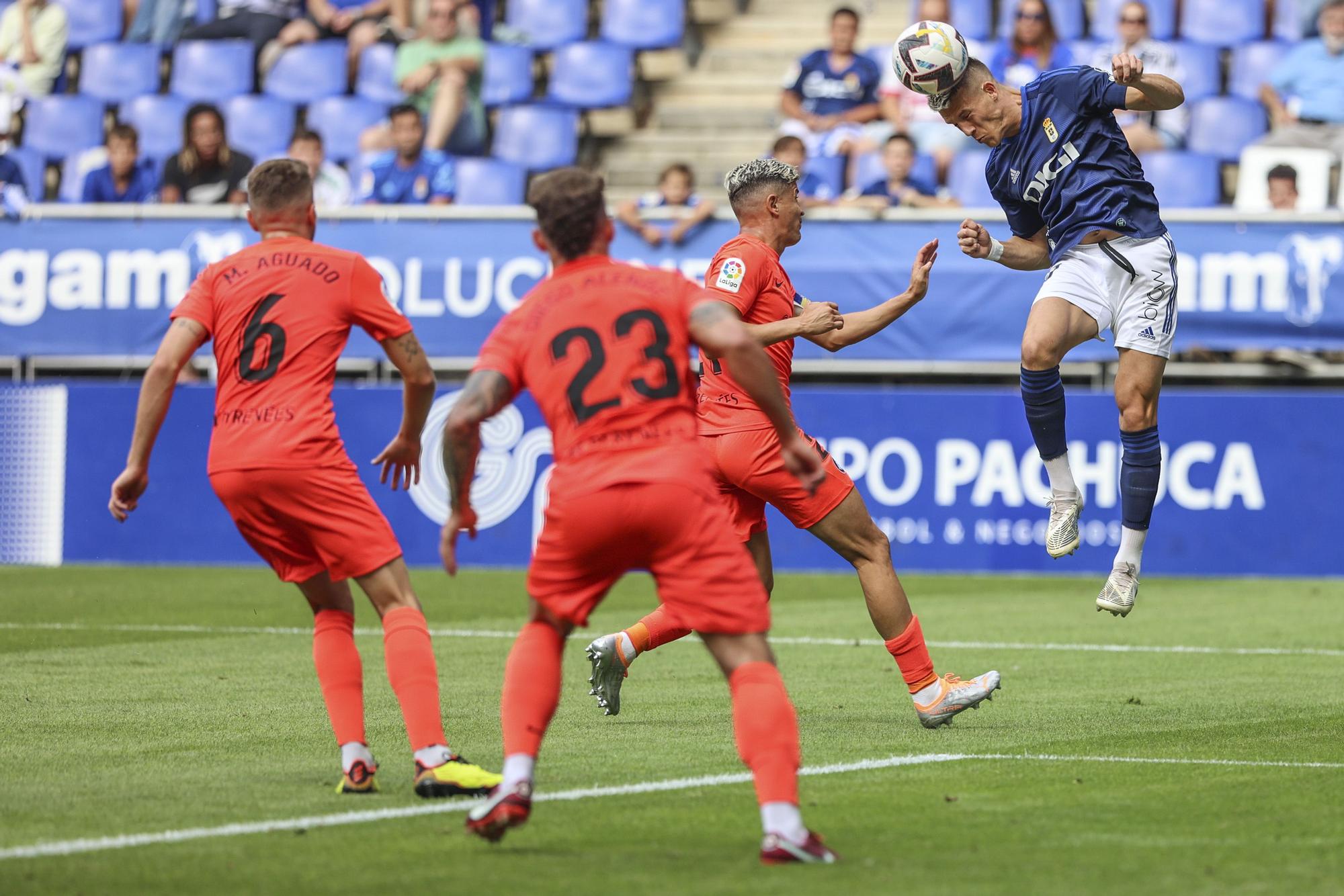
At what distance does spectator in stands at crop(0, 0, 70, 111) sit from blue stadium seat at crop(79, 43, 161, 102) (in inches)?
13.6

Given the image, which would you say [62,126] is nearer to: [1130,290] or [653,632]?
[653,632]

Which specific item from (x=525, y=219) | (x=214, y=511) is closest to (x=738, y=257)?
(x=525, y=219)

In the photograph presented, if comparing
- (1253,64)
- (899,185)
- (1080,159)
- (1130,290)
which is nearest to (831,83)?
(899,185)

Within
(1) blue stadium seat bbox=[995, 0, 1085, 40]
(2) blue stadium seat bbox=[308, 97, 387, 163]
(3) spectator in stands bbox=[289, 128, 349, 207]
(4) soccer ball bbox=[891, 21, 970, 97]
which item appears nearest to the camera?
(4) soccer ball bbox=[891, 21, 970, 97]

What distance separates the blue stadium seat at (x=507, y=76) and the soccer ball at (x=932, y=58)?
1246 cm

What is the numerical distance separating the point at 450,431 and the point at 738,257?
10.2 feet

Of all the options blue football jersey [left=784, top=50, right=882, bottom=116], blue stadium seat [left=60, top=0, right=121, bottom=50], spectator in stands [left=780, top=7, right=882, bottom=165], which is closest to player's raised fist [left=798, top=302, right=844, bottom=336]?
spectator in stands [left=780, top=7, right=882, bottom=165]

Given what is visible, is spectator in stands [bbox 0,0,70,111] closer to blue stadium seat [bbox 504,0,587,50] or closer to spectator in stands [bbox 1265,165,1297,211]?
blue stadium seat [bbox 504,0,587,50]

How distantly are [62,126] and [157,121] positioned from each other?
1.00 metres

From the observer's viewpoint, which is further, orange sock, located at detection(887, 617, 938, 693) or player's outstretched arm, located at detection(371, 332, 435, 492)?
orange sock, located at detection(887, 617, 938, 693)

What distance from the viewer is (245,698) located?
9.15 meters

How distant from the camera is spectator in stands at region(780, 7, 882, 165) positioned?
62.6 ft

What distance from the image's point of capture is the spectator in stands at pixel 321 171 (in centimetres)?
1802

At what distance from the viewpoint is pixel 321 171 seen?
60.8ft
